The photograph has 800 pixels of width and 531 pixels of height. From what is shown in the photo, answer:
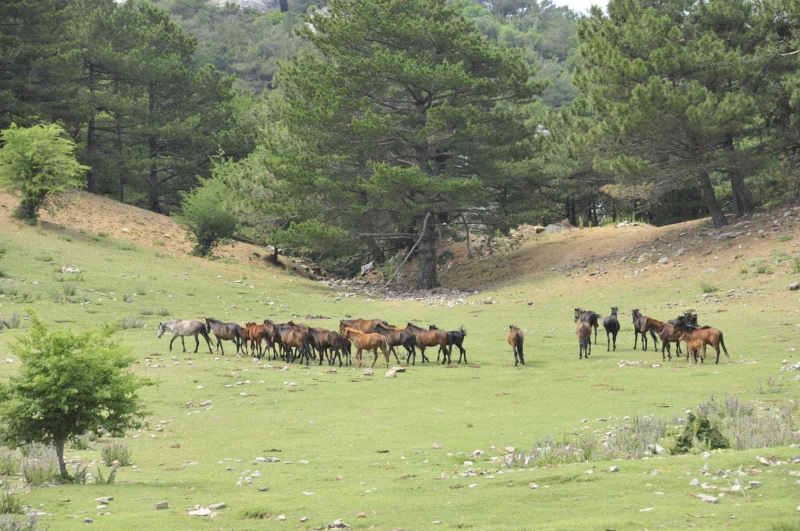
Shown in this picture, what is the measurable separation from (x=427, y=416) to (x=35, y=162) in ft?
108

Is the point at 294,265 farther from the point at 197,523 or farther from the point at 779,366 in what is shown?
the point at 197,523

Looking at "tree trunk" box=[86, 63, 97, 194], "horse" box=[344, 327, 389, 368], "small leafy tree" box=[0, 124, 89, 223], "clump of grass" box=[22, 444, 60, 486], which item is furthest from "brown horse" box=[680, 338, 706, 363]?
"tree trunk" box=[86, 63, 97, 194]

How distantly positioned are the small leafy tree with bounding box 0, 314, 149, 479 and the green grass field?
1.10 m

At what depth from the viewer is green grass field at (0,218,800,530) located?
980 centimetres

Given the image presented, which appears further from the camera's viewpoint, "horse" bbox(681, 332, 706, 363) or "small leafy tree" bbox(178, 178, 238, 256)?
"small leafy tree" bbox(178, 178, 238, 256)

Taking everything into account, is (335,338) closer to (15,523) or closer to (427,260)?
(15,523)

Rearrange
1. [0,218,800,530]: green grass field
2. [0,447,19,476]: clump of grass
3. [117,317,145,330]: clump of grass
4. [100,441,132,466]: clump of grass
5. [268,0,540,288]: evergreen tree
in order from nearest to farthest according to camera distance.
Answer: [0,218,800,530]: green grass field < [0,447,19,476]: clump of grass < [100,441,132,466]: clump of grass < [117,317,145,330]: clump of grass < [268,0,540,288]: evergreen tree

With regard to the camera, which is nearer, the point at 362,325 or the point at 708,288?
the point at 362,325

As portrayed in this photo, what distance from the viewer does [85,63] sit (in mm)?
60656

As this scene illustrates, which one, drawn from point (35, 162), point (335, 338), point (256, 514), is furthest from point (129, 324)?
point (256, 514)

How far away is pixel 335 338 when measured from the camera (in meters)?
24.3

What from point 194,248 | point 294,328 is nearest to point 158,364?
point 294,328

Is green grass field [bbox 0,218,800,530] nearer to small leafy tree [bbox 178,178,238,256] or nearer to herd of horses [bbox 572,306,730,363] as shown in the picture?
herd of horses [bbox 572,306,730,363]

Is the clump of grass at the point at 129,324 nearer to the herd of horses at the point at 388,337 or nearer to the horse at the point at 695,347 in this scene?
the herd of horses at the point at 388,337
